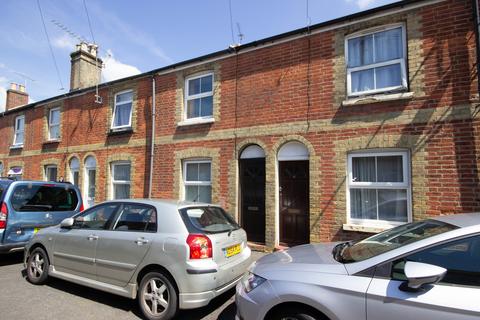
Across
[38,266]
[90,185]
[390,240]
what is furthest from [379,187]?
[90,185]

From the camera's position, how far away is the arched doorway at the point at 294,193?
747cm

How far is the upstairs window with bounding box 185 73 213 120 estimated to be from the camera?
928 cm

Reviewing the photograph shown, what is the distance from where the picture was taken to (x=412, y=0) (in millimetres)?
6398

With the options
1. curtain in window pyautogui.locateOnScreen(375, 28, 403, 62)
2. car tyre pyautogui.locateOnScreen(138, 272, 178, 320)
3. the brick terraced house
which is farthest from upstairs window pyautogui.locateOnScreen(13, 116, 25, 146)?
curtain in window pyautogui.locateOnScreen(375, 28, 403, 62)

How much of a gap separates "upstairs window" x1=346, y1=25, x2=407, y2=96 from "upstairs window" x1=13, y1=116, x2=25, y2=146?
15.6m

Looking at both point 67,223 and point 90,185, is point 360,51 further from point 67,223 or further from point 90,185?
point 90,185

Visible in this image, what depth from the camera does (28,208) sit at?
649cm

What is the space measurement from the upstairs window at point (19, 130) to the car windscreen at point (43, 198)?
10.7 metres

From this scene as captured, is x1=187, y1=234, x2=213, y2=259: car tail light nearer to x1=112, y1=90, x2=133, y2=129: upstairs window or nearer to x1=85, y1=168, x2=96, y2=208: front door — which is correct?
x1=112, y1=90, x2=133, y2=129: upstairs window

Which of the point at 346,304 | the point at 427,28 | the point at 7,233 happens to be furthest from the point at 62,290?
the point at 427,28

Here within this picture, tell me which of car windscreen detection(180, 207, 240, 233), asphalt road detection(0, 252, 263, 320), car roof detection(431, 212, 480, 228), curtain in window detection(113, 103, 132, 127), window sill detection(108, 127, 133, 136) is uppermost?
curtain in window detection(113, 103, 132, 127)

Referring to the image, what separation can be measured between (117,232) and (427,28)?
22.9 feet

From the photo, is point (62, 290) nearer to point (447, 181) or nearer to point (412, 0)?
point (447, 181)

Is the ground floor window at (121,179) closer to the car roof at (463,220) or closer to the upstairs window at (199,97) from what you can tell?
the upstairs window at (199,97)
